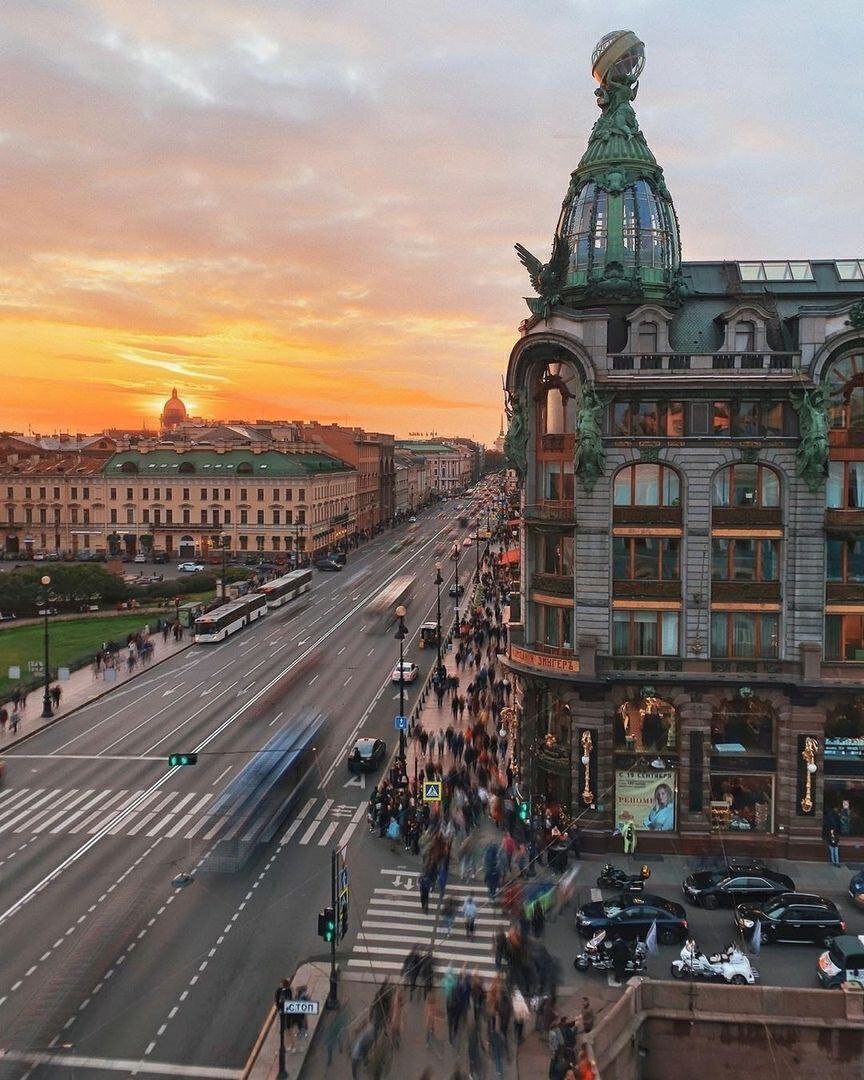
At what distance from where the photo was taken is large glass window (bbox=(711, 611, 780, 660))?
33.4 m

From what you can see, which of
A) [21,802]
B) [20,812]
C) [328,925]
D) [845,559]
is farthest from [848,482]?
[21,802]

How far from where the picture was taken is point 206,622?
72.6m

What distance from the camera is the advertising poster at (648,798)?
33406mm

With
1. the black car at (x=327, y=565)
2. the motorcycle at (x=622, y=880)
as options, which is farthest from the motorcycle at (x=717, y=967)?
the black car at (x=327, y=565)

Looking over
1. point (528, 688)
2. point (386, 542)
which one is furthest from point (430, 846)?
point (386, 542)

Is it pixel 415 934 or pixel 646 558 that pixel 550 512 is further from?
pixel 415 934

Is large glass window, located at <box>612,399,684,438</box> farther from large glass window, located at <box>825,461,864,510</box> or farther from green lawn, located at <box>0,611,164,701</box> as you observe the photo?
green lawn, located at <box>0,611,164,701</box>

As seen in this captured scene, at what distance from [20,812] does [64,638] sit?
41274 millimetres

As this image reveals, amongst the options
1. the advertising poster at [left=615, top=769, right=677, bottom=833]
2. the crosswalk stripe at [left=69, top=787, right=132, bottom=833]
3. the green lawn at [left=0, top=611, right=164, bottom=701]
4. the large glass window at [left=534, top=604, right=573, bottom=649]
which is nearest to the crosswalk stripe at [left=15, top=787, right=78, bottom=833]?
the crosswalk stripe at [left=69, top=787, right=132, bottom=833]

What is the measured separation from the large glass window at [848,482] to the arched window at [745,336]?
527cm

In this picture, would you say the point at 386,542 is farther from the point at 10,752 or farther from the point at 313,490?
the point at 10,752

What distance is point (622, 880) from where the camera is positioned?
98.3 ft

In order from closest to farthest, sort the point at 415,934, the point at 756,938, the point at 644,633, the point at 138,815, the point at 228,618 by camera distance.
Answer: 1. the point at 756,938
2. the point at 415,934
3. the point at 644,633
4. the point at 138,815
5. the point at 228,618

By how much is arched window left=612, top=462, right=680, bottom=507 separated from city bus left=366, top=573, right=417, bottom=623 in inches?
1945
